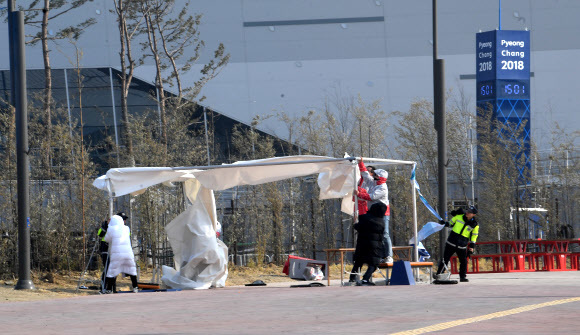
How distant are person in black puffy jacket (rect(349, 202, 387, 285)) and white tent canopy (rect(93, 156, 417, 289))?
121 centimetres

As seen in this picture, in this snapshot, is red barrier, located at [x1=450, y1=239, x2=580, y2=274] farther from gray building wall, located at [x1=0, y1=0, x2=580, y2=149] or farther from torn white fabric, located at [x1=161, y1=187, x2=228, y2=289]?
gray building wall, located at [x1=0, y1=0, x2=580, y2=149]

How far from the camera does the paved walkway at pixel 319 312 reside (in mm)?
8875

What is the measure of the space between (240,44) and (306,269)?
21.5m

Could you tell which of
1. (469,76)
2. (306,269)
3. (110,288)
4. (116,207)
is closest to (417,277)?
(306,269)

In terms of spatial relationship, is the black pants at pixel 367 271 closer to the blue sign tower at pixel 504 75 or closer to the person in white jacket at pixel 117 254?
the person in white jacket at pixel 117 254

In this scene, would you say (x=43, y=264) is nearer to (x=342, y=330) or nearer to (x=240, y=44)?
(x=342, y=330)

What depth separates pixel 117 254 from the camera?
1652 cm

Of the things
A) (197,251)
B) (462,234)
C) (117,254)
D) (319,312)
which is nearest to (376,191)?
(462,234)

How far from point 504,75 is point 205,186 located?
14.1 meters

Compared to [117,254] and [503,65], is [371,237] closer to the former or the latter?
[117,254]

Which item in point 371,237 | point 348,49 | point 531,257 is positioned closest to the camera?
point 371,237

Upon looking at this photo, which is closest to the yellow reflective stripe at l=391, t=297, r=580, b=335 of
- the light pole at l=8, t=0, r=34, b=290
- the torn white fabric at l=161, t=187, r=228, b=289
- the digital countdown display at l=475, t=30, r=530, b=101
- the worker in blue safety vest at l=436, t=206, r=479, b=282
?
the worker in blue safety vest at l=436, t=206, r=479, b=282

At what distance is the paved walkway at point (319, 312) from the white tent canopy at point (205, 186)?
2.18 meters

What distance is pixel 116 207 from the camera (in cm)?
2183
